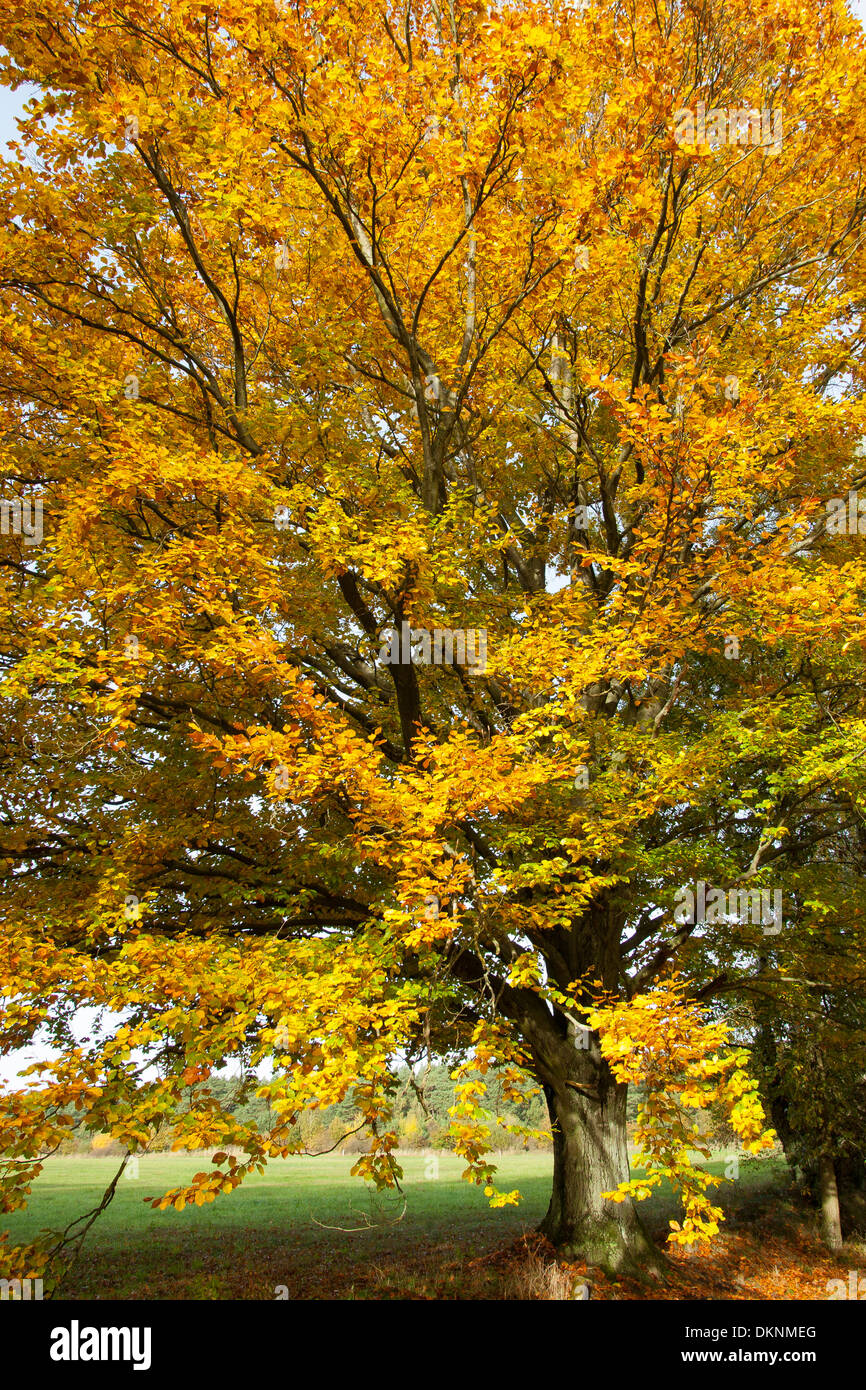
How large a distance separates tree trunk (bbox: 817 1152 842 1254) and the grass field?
1.38 m

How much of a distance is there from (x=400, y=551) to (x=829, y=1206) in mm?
15921

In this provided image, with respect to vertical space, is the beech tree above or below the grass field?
above

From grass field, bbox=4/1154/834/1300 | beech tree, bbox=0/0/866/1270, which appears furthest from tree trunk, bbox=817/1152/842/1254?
beech tree, bbox=0/0/866/1270

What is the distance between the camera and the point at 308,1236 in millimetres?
17656

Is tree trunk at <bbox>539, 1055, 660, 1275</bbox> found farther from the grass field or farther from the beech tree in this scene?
the grass field

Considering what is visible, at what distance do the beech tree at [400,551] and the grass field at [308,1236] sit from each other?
82.0 inches

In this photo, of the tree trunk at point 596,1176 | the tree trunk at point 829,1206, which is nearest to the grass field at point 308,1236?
the tree trunk at point 596,1176

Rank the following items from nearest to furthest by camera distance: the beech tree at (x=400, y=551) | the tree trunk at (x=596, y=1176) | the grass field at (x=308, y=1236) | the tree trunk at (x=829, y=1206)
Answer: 1. the beech tree at (x=400, y=551)
2. the tree trunk at (x=596, y=1176)
3. the grass field at (x=308, y=1236)
4. the tree trunk at (x=829, y=1206)

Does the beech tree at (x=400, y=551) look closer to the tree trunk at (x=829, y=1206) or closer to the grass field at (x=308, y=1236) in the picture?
the grass field at (x=308, y=1236)

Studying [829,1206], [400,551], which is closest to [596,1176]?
[400,551]

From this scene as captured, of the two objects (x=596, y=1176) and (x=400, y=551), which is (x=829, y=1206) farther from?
(x=400, y=551)

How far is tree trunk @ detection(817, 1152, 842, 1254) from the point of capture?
48.9 feet

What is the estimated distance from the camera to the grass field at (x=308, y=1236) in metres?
10.5
